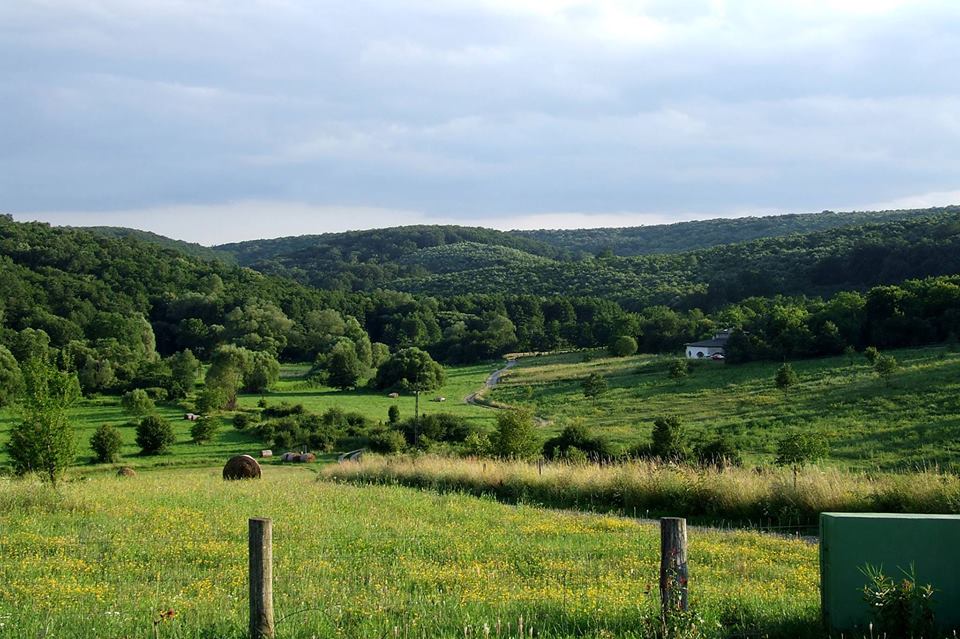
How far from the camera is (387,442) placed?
1918 inches

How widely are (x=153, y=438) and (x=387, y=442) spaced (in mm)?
13505

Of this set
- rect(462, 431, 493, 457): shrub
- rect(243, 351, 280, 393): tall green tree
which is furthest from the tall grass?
rect(243, 351, 280, 393): tall green tree

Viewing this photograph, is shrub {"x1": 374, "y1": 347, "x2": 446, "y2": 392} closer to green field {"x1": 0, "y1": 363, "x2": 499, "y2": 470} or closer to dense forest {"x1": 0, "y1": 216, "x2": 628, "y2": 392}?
green field {"x1": 0, "y1": 363, "x2": 499, "y2": 470}

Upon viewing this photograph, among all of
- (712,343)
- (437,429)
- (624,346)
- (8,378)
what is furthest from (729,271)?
(8,378)

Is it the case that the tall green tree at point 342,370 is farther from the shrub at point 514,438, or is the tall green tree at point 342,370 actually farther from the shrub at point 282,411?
the shrub at point 514,438

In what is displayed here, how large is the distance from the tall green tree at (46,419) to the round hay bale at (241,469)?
7227 millimetres

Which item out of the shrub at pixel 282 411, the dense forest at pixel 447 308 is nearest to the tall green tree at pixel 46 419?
the shrub at pixel 282 411

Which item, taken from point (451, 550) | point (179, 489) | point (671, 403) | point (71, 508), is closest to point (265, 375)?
point (671, 403)

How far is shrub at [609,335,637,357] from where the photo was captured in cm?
8916

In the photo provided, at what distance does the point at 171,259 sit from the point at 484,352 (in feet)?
197

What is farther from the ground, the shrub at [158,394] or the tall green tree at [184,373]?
the tall green tree at [184,373]

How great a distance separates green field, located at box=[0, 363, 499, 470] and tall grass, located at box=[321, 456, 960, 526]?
24.3 m

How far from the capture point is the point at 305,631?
580cm

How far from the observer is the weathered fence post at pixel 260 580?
5.44 meters
